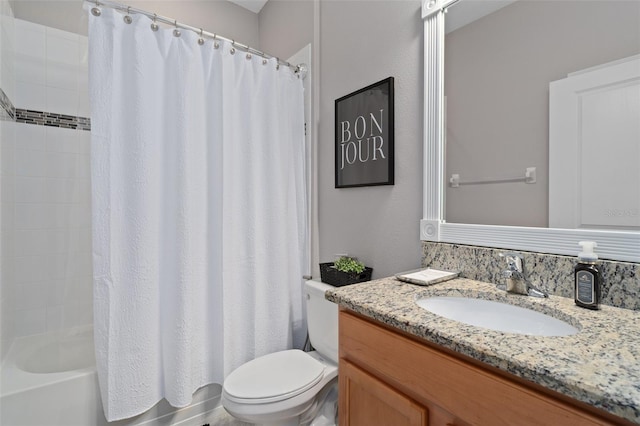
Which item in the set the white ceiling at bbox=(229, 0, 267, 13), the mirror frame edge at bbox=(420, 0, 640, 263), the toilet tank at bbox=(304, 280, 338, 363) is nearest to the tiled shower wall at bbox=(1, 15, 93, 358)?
the white ceiling at bbox=(229, 0, 267, 13)

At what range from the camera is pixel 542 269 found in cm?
91

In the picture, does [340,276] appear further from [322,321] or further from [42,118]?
[42,118]

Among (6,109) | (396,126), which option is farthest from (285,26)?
(6,109)

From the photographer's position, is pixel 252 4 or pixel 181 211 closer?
pixel 181 211

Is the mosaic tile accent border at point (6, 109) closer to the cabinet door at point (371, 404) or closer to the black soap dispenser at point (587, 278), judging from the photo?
the cabinet door at point (371, 404)

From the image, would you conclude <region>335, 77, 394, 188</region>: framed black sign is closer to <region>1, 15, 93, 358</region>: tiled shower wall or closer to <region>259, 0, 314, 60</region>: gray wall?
<region>259, 0, 314, 60</region>: gray wall

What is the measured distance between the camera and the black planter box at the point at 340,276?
4.83 feet

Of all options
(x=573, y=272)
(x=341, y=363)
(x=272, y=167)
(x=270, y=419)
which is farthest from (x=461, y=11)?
(x=270, y=419)

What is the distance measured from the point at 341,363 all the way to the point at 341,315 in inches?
5.8

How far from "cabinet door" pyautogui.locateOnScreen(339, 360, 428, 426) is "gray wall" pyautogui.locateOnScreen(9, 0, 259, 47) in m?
1.85

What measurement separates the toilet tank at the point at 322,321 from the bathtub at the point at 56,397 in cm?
68

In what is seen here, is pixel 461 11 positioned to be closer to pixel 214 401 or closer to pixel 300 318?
pixel 300 318

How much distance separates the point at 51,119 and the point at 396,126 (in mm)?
2053

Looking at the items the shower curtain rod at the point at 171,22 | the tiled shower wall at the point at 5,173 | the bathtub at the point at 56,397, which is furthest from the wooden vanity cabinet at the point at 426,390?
the tiled shower wall at the point at 5,173
